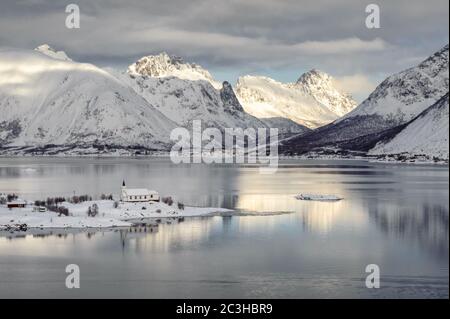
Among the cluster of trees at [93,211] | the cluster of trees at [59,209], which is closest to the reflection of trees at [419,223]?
the cluster of trees at [93,211]

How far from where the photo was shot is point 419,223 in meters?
96.8

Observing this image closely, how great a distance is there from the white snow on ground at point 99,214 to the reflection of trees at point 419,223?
89.8ft

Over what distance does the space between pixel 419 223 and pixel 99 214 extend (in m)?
47.1

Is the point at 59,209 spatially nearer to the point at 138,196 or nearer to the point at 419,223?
the point at 138,196

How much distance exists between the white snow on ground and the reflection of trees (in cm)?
2736

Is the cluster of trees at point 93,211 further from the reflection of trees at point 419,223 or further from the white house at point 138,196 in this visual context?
the reflection of trees at point 419,223

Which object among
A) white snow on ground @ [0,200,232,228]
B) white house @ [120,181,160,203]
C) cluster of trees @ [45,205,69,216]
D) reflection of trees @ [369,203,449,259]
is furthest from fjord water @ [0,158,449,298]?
white house @ [120,181,160,203]

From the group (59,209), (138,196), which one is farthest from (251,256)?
(138,196)

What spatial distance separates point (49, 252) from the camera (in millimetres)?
76562

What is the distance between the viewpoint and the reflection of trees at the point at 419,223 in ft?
255

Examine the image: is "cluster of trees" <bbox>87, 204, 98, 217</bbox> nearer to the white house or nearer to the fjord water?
the white house

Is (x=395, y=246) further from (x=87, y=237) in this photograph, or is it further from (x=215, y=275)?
(x=87, y=237)
